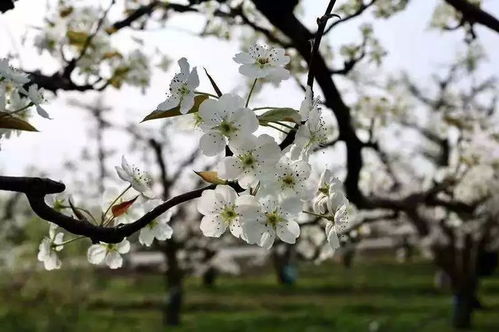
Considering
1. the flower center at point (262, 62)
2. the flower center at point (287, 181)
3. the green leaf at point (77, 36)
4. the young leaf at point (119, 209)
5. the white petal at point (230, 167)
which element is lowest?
the young leaf at point (119, 209)

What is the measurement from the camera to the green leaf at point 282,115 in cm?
83

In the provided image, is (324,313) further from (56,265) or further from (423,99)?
(56,265)

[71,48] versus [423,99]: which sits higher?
[423,99]

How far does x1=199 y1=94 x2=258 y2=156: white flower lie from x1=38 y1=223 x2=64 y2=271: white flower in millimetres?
390

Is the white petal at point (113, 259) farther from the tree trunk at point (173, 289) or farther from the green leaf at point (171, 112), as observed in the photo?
the tree trunk at point (173, 289)

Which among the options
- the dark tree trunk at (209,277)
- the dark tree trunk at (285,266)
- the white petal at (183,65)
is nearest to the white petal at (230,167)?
the white petal at (183,65)

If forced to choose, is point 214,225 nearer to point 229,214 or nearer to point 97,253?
point 229,214

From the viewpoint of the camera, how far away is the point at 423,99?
14.4 m

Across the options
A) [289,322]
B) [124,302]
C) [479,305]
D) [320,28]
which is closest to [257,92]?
[320,28]

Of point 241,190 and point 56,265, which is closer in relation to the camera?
point 241,190

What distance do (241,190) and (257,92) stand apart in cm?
24

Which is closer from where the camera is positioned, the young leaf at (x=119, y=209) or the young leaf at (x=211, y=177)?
the young leaf at (x=211, y=177)

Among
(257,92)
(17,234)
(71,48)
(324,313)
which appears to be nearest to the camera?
(257,92)

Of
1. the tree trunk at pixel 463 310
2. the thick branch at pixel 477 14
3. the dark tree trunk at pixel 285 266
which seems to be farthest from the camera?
the dark tree trunk at pixel 285 266
